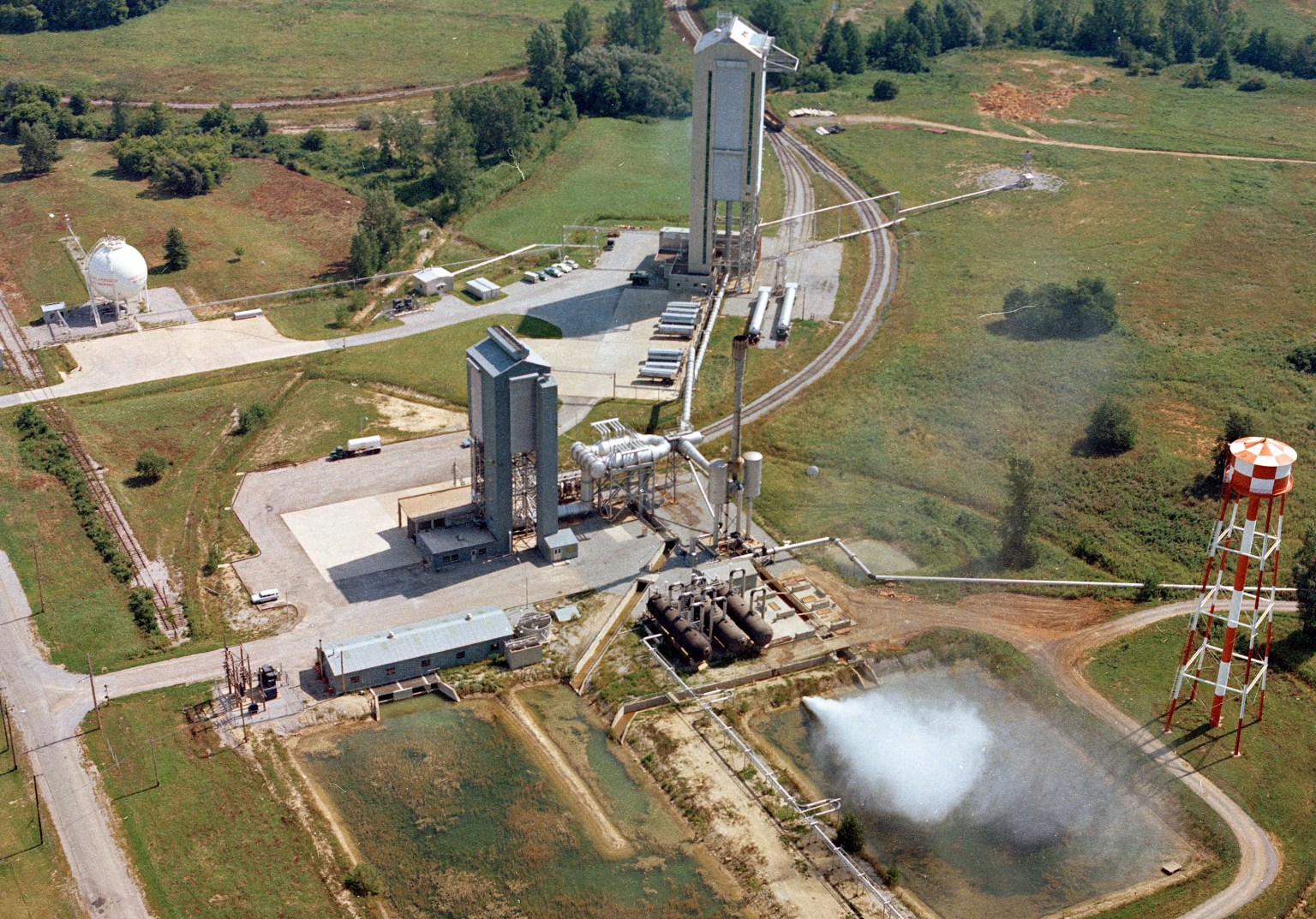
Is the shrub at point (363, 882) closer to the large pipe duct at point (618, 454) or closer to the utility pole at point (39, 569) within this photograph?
the utility pole at point (39, 569)

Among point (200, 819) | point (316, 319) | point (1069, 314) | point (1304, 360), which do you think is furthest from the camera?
point (316, 319)

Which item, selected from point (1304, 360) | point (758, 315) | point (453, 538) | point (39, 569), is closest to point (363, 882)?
point (453, 538)

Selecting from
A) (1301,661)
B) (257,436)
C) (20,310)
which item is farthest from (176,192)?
(1301,661)

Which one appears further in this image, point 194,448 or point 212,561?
point 194,448

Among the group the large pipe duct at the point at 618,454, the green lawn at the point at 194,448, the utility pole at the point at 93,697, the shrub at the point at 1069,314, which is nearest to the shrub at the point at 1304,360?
the shrub at the point at 1069,314

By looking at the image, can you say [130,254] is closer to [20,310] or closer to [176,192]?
[20,310]

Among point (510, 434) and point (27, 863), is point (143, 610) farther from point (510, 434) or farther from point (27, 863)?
point (510, 434)
